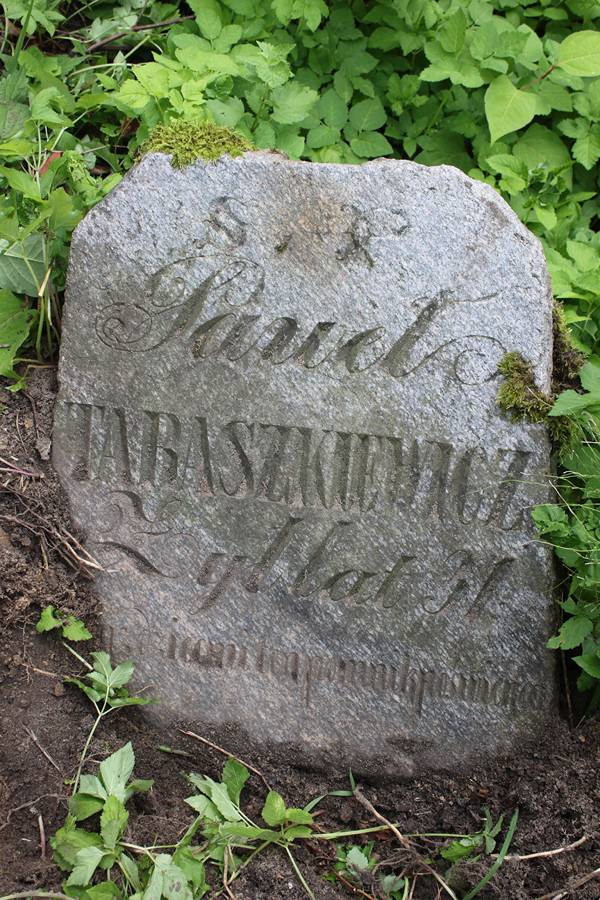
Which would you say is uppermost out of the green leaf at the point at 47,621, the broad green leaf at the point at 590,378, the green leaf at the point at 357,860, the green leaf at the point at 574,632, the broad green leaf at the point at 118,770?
the broad green leaf at the point at 590,378

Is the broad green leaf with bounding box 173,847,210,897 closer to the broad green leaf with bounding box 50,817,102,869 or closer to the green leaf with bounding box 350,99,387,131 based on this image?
the broad green leaf with bounding box 50,817,102,869

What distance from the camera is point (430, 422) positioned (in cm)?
248

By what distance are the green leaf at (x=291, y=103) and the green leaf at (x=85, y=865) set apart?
2.13 m

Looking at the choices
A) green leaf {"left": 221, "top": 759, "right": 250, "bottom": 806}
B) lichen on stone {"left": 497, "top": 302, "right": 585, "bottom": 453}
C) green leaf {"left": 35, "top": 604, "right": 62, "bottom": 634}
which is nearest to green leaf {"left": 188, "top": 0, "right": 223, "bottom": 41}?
lichen on stone {"left": 497, "top": 302, "right": 585, "bottom": 453}

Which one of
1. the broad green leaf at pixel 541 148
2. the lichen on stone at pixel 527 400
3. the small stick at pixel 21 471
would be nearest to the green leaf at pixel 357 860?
the lichen on stone at pixel 527 400

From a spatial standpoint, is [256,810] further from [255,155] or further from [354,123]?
[354,123]

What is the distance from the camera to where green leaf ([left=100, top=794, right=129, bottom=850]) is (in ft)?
7.25

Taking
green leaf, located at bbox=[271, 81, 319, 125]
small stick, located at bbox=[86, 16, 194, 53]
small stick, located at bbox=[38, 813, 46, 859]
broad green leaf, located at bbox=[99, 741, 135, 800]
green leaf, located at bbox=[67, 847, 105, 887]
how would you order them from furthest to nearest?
small stick, located at bbox=[86, 16, 194, 53] < green leaf, located at bbox=[271, 81, 319, 125] < broad green leaf, located at bbox=[99, 741, 135, 800] < small stick, located at bbox=[38, 813, 46, 859] < green leaf, located at bbox=[67, 847, 105, 887]

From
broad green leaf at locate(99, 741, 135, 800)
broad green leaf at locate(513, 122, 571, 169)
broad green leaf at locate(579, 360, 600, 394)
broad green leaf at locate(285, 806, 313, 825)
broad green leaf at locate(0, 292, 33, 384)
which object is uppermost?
broad green leaf at locate(513, 122, 571, 169)

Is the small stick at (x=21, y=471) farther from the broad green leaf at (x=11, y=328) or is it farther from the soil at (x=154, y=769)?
the broad green leaf at (x=11, y=328)

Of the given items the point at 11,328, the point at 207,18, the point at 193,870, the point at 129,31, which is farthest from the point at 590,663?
the point at 129,31

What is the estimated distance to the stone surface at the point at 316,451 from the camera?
2477 millimetres

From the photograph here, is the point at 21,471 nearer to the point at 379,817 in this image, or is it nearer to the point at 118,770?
the point at 118,770

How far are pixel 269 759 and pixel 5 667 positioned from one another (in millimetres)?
757
